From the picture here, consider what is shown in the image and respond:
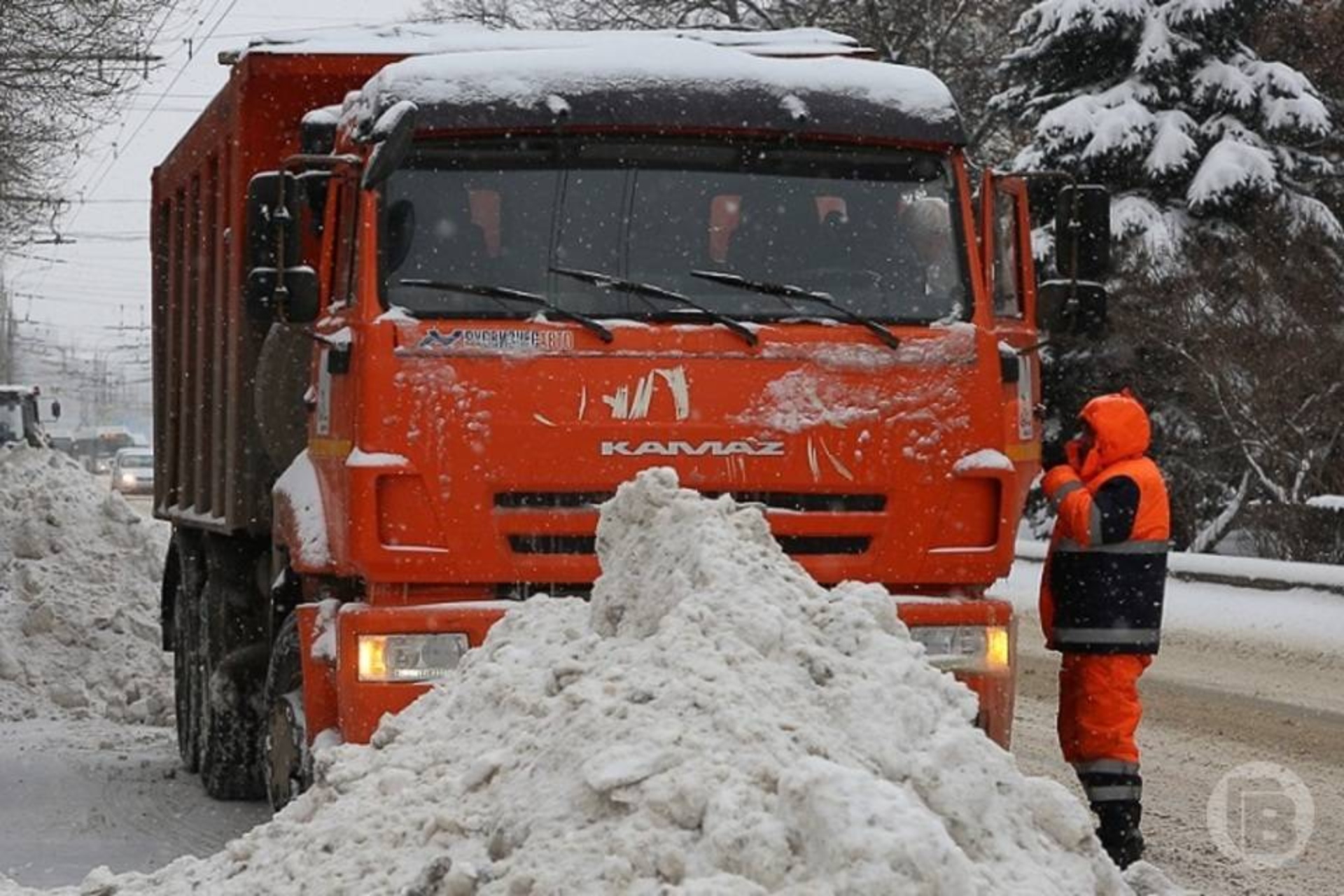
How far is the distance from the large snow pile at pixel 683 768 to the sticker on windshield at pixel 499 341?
104cm

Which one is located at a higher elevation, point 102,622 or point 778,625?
point 778,625

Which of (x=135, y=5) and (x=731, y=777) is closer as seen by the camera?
(x=731, y=777)

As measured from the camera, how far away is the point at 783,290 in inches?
313

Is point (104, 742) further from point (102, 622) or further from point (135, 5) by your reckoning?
point (135, 5)

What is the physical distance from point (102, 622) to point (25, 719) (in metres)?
1.92

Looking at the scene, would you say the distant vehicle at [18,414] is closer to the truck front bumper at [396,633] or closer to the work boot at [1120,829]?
the truck front bumper at [396,633]

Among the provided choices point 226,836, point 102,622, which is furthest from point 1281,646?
point 226,836

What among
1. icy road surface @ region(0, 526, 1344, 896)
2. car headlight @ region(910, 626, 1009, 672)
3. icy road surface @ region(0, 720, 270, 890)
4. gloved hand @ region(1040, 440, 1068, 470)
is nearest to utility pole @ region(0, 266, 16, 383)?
Answer: gloved hand @ region(1040, 440, 1068, 470)

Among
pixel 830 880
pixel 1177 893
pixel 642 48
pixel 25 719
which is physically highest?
pixel 642 48

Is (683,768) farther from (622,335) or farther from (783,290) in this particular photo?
(783,290)

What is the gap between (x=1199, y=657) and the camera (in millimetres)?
16938

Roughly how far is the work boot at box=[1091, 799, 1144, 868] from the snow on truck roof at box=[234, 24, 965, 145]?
2.38 meters

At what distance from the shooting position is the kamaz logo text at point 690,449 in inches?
301

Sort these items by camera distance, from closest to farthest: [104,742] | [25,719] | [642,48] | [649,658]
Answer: [649,658] → [642,48] → [104,742] → [25,719]
